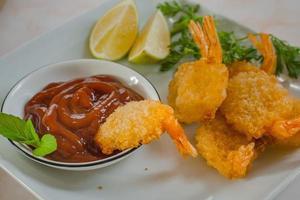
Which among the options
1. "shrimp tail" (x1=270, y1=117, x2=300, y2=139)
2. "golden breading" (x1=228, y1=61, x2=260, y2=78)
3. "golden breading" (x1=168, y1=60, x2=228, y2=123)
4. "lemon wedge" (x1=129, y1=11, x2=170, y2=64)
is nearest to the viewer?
"shrimp tail" (x1=270, y1=117, x2=300, y2=139)

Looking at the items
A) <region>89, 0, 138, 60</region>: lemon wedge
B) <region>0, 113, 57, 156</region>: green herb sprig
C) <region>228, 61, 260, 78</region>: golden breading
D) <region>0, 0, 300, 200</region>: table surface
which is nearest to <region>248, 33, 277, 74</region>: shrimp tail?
<region>228, 61, 260, 78</region>: golden breading

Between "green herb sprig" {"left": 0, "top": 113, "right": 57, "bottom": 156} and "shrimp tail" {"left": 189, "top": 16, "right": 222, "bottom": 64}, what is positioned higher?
"shrimp tail" {"left": 189, "top": 16, "right": 222, "bottom": 64}

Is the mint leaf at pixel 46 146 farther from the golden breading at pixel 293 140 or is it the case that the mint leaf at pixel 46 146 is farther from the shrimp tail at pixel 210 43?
the golden breading at pixel 293 140

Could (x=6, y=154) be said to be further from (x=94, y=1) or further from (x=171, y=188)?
(x=94, y=1)

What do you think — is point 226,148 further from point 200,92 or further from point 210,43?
point 210,43

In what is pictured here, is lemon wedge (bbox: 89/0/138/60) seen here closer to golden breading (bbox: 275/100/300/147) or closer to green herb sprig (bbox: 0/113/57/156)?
green herb sprig (bbox: 0/113/57/156)

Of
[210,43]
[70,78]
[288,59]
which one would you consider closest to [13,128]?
[70,78]
